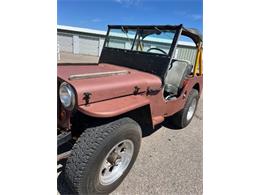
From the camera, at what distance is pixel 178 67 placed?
387cm

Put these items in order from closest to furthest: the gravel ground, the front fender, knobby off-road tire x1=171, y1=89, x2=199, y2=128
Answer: the front fender < the gravel ground < knobby off-road tire x1=171, y1=89, x2=199, y2=128

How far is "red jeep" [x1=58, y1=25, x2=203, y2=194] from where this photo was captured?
1.94 metres

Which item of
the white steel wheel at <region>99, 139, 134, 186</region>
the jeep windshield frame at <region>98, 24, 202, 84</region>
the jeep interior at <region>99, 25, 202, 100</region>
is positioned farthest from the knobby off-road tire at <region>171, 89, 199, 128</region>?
the white steel wheel at <region>99, 139, 134, 186</region>

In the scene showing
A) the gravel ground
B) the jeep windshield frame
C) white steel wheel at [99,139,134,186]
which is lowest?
the gravel ground

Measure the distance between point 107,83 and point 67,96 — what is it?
1.58 ft

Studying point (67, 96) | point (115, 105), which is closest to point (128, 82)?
point (115, 105)

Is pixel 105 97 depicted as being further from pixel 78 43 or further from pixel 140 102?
pixel 78 43

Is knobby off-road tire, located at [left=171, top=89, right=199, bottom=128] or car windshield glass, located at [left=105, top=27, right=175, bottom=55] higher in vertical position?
car windshield glass, located at [left=105, top=27, right=175, bottom=55]

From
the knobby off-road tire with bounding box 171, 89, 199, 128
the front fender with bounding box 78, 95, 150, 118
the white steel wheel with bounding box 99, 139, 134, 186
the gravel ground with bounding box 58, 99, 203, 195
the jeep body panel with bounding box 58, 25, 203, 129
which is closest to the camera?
the front fender with bounding box 78, 95, 150, 118

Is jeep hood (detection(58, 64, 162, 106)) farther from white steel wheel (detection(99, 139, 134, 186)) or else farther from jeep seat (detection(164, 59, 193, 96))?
jeep seat (detection(164, 59, 193, 96))

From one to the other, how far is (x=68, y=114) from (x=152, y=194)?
1315 mm

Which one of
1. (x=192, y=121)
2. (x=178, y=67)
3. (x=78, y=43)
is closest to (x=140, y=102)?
(x=178, y=67)

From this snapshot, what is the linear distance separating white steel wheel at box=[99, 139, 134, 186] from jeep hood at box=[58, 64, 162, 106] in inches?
22.8

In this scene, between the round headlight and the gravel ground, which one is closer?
the round headlight
